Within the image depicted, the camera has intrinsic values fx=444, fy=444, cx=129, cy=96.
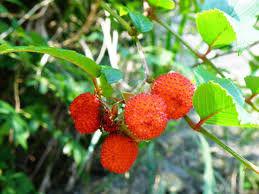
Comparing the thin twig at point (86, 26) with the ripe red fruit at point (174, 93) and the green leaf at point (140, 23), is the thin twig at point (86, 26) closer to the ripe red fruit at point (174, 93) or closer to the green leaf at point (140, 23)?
the green leaf at point (140, 23)

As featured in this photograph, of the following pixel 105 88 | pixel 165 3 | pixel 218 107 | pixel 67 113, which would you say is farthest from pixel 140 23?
pixel 67 113

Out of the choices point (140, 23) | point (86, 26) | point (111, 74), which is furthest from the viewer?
point (86, 26)

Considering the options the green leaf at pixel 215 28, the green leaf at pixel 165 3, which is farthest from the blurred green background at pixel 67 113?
the green leaf at pixel 215 28

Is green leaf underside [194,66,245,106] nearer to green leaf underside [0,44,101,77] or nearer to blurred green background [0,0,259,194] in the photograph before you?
green leaf underside [0,44,101,77]

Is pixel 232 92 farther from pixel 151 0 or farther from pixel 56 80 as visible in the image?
pixel 56 80

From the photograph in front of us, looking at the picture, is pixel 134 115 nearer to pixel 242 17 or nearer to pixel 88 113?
pixel 88 113

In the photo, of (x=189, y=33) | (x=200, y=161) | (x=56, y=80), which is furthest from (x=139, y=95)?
(x=200, y=161)
